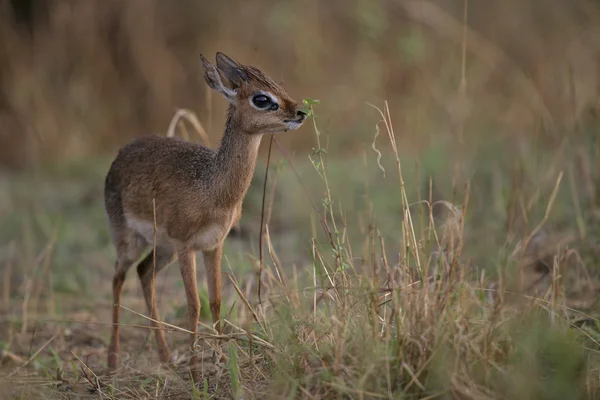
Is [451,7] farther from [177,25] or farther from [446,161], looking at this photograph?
[446,161]

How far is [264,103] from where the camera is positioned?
4312 mm

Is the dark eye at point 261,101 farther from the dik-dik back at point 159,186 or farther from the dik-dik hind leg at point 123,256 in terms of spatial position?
the dik-dik hind leg at point 123,256

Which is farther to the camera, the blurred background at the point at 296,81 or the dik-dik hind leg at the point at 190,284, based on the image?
the blurred background at the point at 296,81

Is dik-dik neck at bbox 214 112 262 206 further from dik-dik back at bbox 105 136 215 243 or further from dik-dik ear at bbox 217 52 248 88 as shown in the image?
dik-dik ear at bbox 217 52 248 88

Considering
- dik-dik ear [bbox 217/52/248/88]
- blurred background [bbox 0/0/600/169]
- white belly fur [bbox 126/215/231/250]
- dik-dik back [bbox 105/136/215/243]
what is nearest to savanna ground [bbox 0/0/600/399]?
blurred background [bbox 0/0/600/169]

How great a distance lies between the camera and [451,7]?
12406 mm

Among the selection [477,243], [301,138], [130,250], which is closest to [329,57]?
[301,138]

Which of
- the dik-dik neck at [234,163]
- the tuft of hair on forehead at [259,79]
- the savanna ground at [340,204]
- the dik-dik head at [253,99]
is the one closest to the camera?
the savanna ground at [340,204]

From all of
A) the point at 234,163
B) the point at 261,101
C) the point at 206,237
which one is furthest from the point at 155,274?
the point at 261,101

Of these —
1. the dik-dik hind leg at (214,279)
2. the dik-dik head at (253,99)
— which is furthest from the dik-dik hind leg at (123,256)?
the dik-dik head at (253,99)

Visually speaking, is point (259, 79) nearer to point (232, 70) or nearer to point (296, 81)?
point (232, 70)

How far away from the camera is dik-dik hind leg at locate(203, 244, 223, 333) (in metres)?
4.63

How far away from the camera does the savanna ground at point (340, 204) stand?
3.46 m

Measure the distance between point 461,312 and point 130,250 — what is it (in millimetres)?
2270
